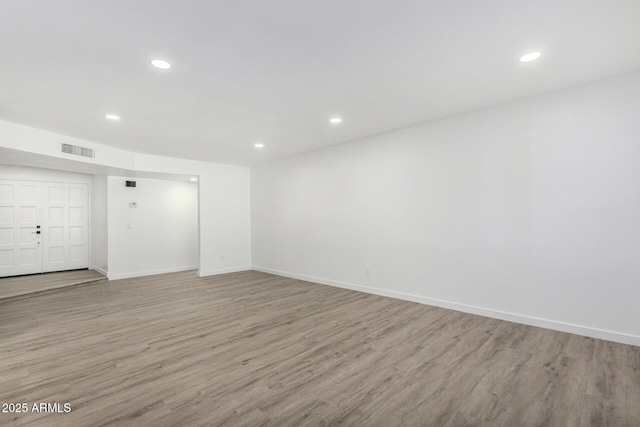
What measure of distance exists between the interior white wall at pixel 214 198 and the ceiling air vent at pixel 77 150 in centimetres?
10

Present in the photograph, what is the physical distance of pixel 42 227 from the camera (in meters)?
6.83

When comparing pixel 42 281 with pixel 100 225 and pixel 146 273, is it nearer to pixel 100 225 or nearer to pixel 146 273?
pixel 100 225

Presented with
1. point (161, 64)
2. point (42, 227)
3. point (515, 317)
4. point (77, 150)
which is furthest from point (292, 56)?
point (42, 227)

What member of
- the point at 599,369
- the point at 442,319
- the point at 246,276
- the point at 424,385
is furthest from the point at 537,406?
the point at 246,276

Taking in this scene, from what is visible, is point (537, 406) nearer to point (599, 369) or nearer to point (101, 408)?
point (599, 369)

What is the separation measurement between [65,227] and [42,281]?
1.60 m

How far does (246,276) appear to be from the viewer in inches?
263

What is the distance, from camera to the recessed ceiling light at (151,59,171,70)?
8.18ft

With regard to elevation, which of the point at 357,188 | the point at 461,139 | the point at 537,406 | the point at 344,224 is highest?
the point at 461,139

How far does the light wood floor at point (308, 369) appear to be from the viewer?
6.40 ft

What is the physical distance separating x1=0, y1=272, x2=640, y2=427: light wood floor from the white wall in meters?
2.40

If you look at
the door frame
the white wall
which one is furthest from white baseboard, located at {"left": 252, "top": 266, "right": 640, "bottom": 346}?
the door frame

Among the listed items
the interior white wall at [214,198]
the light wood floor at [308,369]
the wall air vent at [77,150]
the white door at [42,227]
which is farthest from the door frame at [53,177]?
the light wood floor at [308,369]

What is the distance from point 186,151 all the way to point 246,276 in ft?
9.79
